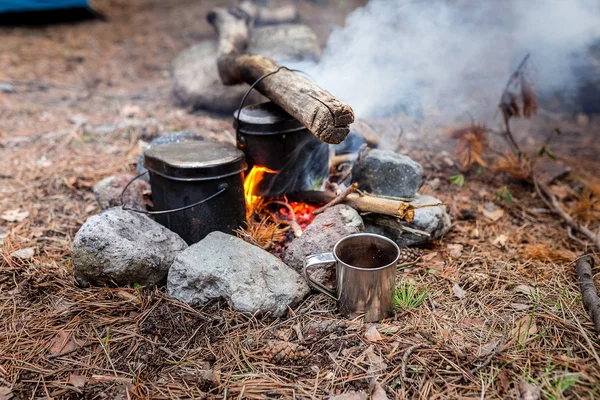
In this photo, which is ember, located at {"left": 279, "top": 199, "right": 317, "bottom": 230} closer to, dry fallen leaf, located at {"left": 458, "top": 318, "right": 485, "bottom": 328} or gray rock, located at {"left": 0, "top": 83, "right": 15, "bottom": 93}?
dry fallen leaf, located at {"left": 458, "top": 318, "right": 485, "bottom": 328}

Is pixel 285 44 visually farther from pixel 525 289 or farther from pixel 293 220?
pixel 525 289

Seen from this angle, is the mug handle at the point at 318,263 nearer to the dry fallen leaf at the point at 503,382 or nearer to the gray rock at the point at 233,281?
Answer: the gray rock at the point at 233,281

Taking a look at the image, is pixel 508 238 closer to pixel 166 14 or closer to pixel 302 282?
pixel 302 282

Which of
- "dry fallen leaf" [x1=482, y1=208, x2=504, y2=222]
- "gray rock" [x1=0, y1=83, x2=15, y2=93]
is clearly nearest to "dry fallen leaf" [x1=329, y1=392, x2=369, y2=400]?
"dry fallen leaf" [x1=482, y1=208, x2=504, y2=222]

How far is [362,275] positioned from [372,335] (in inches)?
12.9

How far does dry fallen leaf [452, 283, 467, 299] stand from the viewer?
2.70 m

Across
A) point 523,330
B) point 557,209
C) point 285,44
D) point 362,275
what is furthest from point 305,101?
point 285,44

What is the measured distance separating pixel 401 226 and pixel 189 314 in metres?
1.53

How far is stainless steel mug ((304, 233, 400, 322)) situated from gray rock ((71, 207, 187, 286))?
0.94 metres

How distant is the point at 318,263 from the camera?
8.18ft

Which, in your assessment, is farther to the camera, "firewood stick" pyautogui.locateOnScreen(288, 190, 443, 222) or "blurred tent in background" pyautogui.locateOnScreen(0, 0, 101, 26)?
"blurred tent in background" pyautogui.locateOnScreen(0, 0, 101, 26)

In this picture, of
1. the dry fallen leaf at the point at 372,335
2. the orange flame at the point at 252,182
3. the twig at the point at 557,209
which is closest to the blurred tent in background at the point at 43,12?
the orange flame at the point at 252,182

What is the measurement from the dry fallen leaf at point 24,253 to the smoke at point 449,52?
285cm

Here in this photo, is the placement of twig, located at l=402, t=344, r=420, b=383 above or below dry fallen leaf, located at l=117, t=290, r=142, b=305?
above
